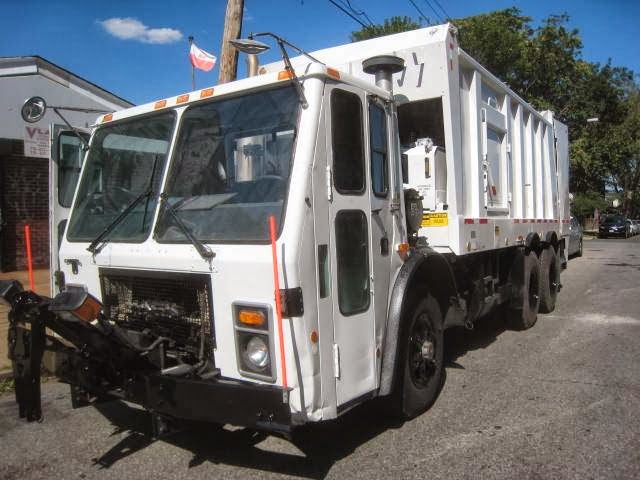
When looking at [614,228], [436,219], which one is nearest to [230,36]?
[436,219]

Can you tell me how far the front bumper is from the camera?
295 cm

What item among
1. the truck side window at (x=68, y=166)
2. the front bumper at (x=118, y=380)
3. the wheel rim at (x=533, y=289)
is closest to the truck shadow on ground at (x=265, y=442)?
the front bumper at (x=118, y=380)

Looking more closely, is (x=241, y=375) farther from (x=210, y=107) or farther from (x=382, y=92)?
(x=382, y=92)

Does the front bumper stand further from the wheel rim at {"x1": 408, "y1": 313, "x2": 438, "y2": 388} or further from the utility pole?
the utility pole

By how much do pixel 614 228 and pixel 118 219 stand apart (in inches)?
1427

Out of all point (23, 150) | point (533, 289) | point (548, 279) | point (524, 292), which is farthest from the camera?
point (23, 150)

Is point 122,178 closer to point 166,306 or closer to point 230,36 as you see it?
point 166,306

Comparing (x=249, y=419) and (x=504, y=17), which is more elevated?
(x=504, y=17)

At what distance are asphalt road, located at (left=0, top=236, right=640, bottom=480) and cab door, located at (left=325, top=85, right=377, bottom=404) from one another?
639mm

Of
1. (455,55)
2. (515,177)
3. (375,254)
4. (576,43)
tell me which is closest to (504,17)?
(576,43)

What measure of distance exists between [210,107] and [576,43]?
1094 inches

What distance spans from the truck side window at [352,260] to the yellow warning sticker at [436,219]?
1523mm

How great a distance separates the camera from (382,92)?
3855mm

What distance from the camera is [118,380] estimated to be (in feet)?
10.7
